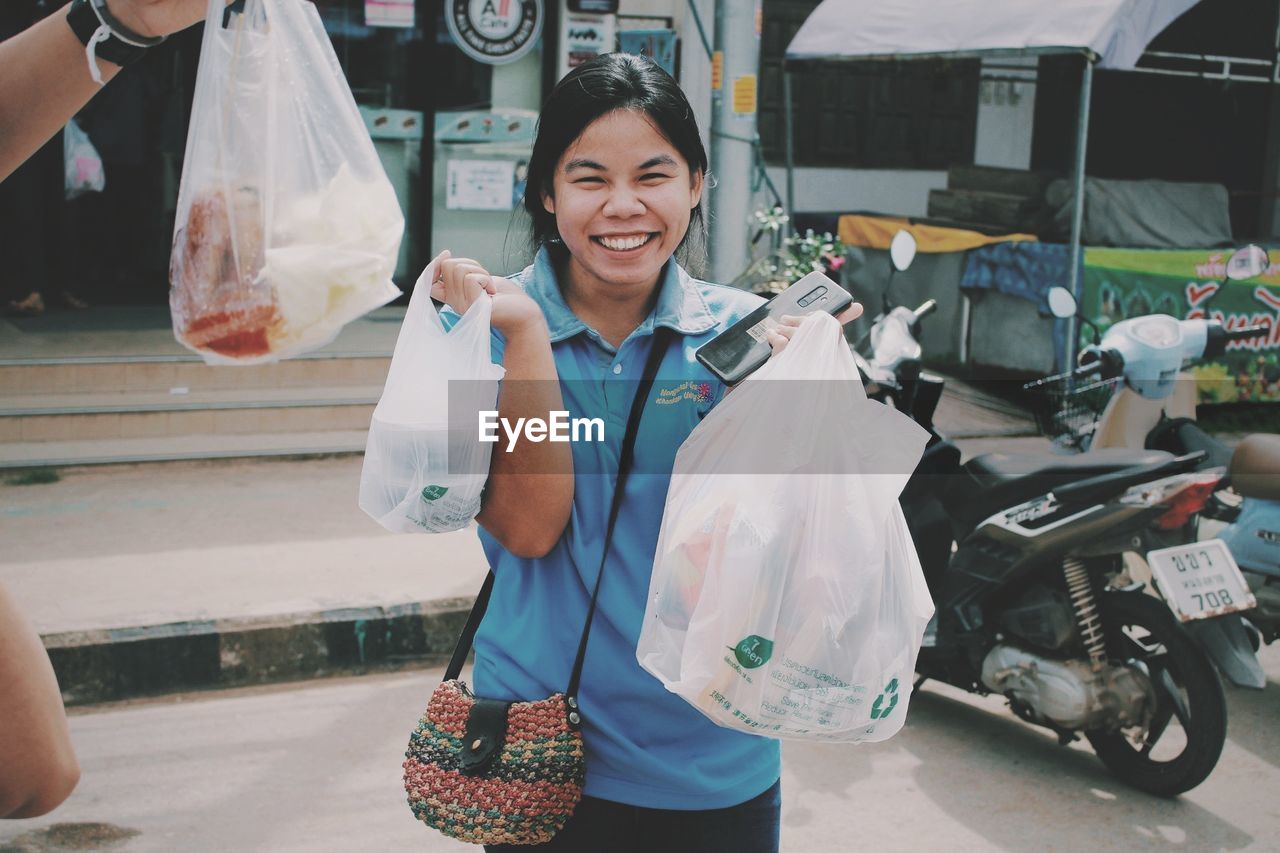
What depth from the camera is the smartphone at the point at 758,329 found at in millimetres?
1709

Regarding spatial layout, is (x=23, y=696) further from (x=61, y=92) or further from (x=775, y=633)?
(x=775, y=633)

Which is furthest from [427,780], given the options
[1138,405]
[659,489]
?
[1138,405]

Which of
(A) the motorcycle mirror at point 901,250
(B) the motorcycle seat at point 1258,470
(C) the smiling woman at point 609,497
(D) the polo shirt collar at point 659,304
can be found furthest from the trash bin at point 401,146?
(C) the smiling woman at point 609,497

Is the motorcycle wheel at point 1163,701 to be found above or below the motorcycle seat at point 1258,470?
below

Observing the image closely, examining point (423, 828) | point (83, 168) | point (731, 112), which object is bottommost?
point (423, 828)

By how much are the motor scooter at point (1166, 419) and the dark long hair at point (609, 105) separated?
2795 millimetres

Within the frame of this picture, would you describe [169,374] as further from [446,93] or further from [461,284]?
[461,284]

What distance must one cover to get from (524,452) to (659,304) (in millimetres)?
321

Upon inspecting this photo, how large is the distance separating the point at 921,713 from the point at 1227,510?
1257 millimetres

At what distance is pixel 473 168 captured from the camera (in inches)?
350

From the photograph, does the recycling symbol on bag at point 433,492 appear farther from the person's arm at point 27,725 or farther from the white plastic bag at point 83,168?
the white plastic bag at point 83,168

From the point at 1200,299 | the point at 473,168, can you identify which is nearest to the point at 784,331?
the point at 473,168

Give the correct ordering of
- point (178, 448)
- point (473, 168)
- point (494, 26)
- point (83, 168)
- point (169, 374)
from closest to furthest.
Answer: point (178, 448)
point (169, 374)
point (83, 168)
point (494, 26)
point (473, 168)

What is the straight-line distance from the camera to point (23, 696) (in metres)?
1.61
